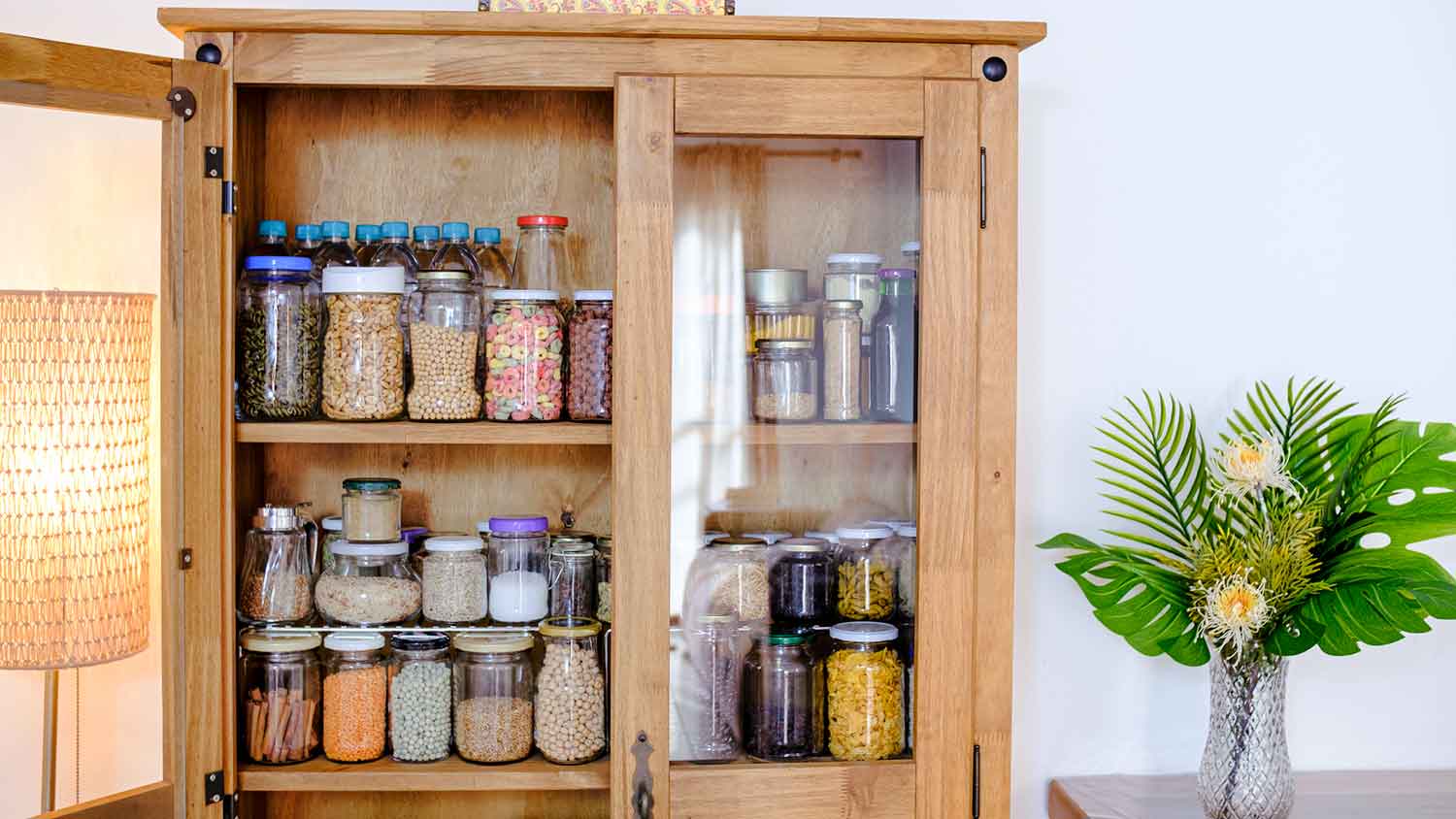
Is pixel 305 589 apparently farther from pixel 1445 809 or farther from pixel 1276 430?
pixel 1445 809

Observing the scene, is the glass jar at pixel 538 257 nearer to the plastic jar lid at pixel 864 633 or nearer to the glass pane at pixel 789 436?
the glass pane at pixel 789 436

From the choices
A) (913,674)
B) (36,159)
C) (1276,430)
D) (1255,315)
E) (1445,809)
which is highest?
(36,159)

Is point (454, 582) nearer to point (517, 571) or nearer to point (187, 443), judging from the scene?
point (517, 571)

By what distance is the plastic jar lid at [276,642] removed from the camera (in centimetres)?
166

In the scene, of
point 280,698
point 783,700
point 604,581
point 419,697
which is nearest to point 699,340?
point 604,581

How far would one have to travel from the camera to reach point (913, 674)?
1637mm

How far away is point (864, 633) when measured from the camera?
1674 mm

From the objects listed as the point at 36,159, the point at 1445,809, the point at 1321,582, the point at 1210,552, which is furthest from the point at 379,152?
the point at 1445,809

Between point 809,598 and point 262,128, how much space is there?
3.26 ft

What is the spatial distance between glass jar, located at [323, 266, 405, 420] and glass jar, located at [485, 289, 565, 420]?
12cm

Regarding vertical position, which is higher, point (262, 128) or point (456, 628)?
point (262, 128)

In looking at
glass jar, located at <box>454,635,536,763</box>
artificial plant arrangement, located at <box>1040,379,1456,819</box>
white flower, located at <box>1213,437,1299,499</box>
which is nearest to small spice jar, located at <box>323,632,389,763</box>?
glass jar, located at <box>454,635,536,763</box>

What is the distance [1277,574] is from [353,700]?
121 centimetres

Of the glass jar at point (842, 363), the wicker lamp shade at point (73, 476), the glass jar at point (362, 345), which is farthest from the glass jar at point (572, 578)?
the wicker lamp shade at point (73, 476)
